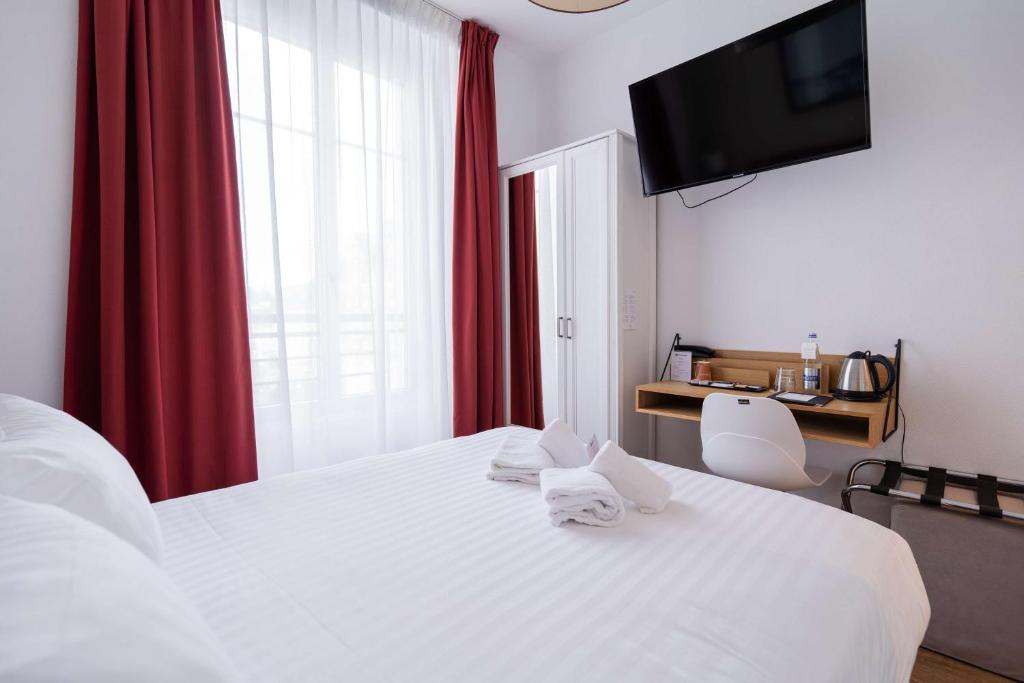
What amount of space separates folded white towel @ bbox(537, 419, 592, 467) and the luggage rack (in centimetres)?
110

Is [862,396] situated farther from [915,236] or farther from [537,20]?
[537,20]

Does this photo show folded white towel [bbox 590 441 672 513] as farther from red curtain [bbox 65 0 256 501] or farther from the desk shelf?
red curtain [bbox 65 0 256 501]

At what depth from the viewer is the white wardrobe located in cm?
277

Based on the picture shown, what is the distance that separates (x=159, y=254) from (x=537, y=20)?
260cm

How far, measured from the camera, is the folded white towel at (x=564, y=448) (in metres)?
1.66

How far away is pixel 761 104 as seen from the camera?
2.26m

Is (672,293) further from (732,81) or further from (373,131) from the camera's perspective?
(373,131)

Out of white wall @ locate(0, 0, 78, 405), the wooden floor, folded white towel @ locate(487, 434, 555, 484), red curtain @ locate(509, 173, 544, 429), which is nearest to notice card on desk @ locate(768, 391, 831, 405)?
the wooden floor

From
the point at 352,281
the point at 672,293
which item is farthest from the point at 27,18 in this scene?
the point at 672,293

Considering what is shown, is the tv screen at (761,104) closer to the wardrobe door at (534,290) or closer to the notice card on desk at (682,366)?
the wardrobe door at (534,290)

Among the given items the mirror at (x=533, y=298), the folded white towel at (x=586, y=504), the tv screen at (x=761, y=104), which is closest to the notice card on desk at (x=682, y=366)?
the mirror at (x=533, y=298)

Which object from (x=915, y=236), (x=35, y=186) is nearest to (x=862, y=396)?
(x=915, y=236)

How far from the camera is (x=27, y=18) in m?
1.80

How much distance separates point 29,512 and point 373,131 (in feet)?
8.61
